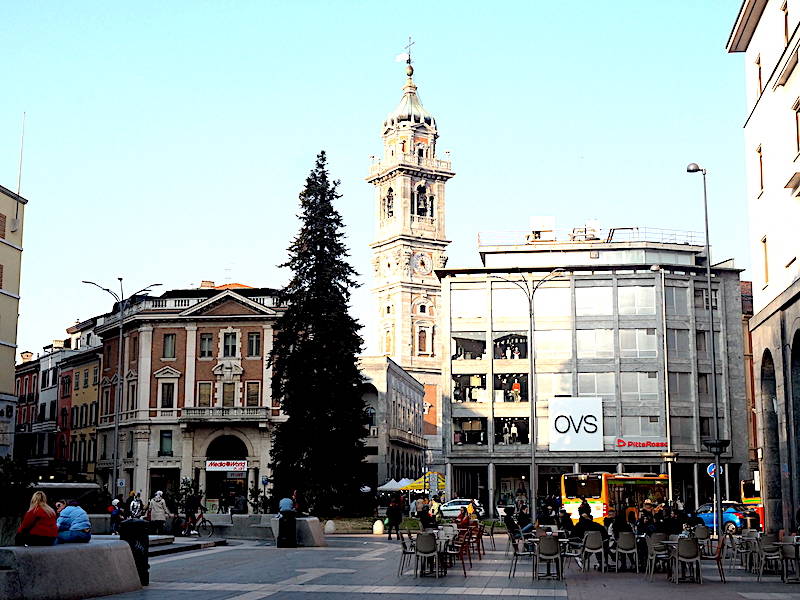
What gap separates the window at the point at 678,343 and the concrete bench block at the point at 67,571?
5460 centimetres

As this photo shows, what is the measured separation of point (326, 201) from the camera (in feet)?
196

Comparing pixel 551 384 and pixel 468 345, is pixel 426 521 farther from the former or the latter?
pixel 468 345

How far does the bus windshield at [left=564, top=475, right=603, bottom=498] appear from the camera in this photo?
5444cm

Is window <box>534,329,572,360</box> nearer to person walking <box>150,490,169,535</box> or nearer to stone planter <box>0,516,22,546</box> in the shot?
person walking <box>150,490,169,535</box>

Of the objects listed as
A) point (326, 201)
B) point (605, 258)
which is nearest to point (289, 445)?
point (326, 201)

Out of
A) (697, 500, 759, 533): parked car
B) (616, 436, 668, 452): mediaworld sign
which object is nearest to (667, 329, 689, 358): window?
(616, 436, 668, 452): mediaworld sign

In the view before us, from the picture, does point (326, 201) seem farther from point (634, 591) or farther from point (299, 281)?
point (634, 591)

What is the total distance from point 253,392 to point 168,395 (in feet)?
19.9

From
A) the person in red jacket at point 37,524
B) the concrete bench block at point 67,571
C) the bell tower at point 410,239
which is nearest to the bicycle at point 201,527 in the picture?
the concrete bench block at point 67,571

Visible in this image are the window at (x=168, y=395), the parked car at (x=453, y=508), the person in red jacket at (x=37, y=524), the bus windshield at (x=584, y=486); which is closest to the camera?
the person in red jacket at (x=37, y=524)

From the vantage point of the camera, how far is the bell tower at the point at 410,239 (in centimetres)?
13238

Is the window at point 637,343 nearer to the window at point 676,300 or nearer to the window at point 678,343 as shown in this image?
the window at point 678,343

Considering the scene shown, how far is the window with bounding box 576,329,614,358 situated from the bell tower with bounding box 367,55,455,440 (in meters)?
58.5

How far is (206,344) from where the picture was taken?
76.7 meters
